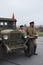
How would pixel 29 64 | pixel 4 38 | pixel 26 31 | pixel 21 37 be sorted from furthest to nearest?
pixel 26 31, pixel 21 37, pixel 4 38, pixel 29 64

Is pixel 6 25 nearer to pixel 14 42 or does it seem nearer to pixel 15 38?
pixel 15 38

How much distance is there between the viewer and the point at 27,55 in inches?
406

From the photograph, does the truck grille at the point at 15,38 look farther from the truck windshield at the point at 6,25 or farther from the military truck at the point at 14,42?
the truck windshield at the point at 6,25

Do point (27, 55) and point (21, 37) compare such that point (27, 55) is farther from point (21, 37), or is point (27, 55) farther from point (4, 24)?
point (4, 24)

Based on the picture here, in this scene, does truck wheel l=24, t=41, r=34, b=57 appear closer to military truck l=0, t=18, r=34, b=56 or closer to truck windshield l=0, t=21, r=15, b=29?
military truck l=0, t=18, r=34, b=56

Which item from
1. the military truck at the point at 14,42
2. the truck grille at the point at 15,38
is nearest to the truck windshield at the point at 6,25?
the military truck at the point at 14,42

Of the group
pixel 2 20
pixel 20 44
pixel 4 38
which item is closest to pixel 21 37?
pixel 20 44

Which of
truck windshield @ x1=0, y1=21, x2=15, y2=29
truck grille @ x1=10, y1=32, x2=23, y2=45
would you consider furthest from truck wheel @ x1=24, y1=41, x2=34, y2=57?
truck windshield @ x1=0, y1=21, x2=15, y2=29

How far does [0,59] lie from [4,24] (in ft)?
7.33

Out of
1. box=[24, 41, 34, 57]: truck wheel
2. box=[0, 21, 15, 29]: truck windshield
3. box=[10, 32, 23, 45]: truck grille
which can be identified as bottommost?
box=[24, 41, 34, 57]: truck wheel

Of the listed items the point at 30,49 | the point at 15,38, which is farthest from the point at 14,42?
the point at 30,49

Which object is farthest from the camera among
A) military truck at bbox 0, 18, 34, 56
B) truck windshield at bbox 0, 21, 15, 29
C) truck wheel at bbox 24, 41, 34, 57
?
truck windshield at bbox 0, 21, 15, 29

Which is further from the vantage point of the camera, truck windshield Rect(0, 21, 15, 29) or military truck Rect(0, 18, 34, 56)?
truck windshield Rect(0, 21, 15, 29)

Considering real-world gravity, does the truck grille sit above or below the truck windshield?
below
